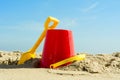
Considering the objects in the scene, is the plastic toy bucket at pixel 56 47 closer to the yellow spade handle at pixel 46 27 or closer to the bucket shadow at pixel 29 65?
the bucket shadow at pixel 29 65

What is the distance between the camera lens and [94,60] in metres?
5.79

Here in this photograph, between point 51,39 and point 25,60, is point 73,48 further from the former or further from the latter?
point 25,60

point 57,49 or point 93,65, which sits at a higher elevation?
point 57,49

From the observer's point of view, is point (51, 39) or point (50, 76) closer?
point (50, 76)

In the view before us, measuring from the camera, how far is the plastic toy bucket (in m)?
5.36

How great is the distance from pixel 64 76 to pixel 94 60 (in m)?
1.44

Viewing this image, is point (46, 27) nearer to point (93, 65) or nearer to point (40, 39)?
point (40, 39)

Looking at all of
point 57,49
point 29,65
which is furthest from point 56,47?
point 29,65

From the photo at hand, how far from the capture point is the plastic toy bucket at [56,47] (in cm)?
536

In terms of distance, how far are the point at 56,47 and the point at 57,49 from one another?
39mm

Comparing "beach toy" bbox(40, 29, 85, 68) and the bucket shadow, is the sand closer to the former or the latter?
the bucket shadow

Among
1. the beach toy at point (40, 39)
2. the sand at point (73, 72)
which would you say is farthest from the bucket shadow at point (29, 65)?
the beach toy at point (40, 39)

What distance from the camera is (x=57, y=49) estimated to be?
5352 millimetres

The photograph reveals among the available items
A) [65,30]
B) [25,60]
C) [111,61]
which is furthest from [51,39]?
[111,61]
